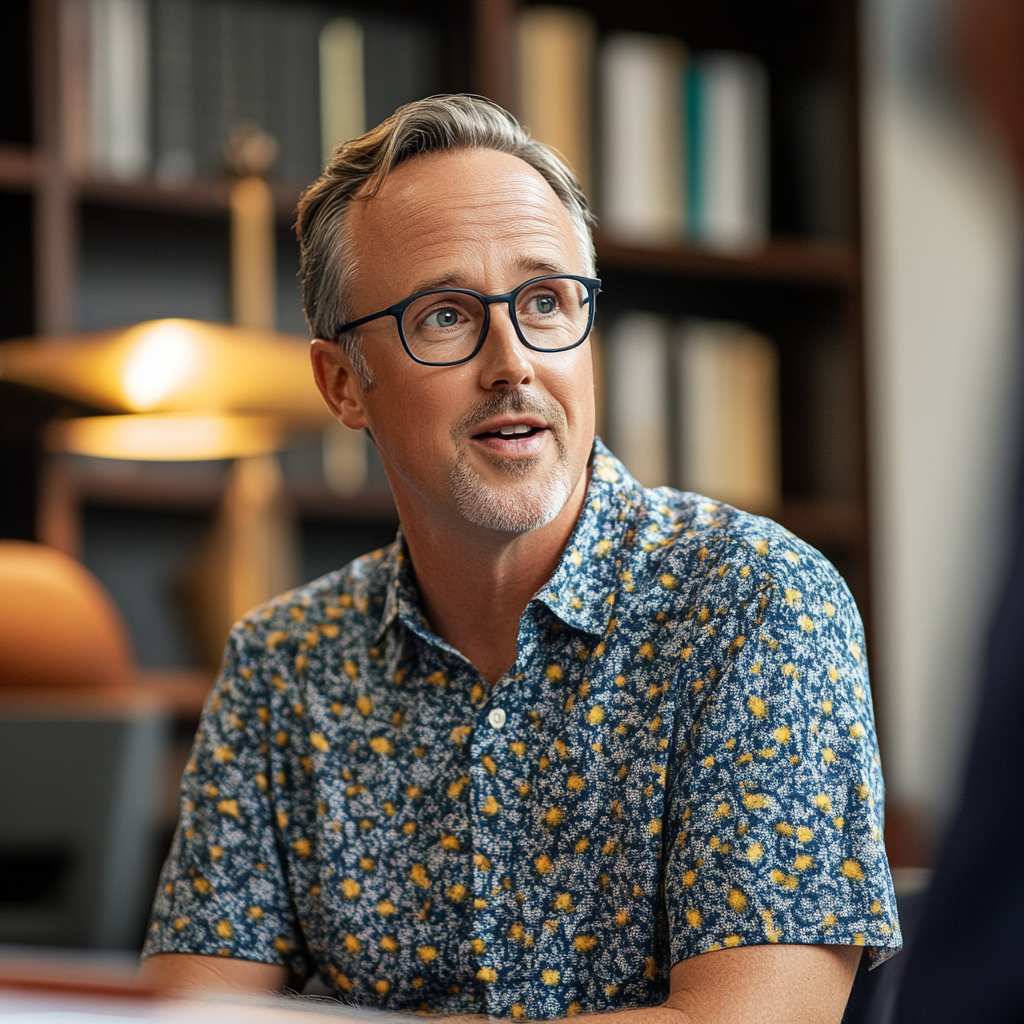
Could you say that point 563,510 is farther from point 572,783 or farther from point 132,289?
point 132,289

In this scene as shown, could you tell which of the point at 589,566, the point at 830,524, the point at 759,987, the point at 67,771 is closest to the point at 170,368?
the point at 67,771

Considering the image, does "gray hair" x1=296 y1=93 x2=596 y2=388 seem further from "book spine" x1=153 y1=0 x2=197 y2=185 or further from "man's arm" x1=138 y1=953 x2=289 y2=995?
"book spine" x1=153 y1=0 x2=197 y2=185

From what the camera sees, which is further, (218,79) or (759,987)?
(218,79)

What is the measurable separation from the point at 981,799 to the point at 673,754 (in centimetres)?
66

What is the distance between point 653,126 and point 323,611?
1585 mm

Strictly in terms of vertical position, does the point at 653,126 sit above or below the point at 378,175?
above

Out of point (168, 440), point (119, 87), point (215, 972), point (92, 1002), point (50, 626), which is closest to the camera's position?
point (92, 1002)

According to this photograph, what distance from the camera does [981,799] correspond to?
13.9 inches

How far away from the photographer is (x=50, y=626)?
1597mm

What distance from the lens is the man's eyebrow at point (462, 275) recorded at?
42.7 inches

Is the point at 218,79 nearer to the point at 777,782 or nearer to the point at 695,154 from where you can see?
the point at 695,154

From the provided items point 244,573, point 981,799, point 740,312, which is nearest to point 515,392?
point 981,799

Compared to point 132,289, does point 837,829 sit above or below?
below

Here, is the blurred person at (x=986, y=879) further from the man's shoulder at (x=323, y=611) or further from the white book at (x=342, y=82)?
the white book at (x=342, y=82)
